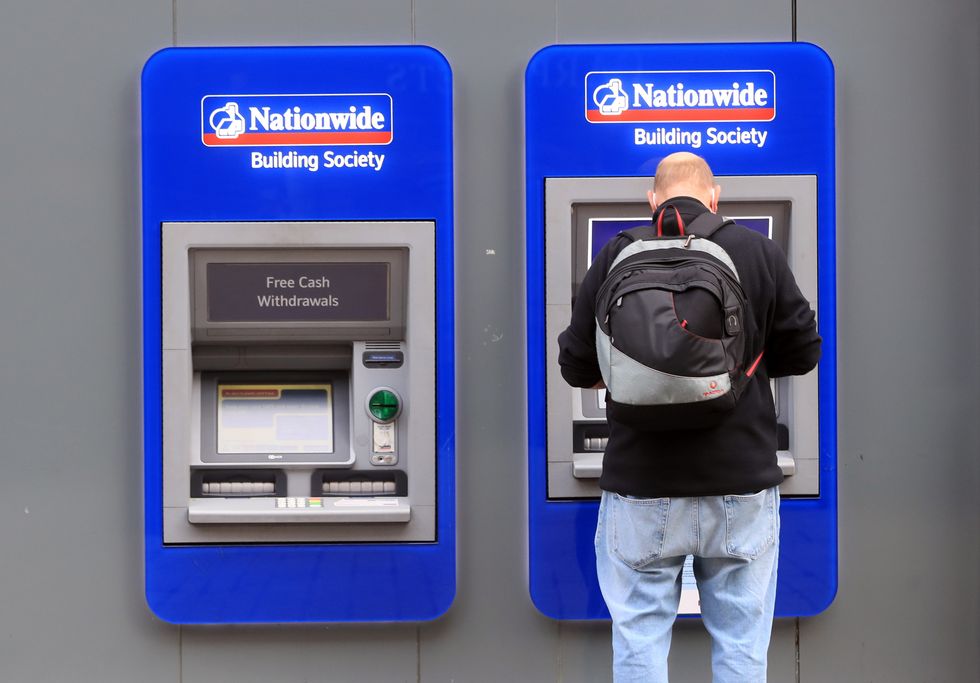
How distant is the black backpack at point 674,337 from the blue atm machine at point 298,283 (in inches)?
35.4

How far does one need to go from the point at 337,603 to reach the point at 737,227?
1.65 metres

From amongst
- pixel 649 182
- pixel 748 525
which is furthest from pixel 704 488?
pixel 649 182

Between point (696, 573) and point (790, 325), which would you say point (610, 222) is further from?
point (696, 573)

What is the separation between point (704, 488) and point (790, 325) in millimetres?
436

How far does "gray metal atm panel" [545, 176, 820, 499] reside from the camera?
110 inches

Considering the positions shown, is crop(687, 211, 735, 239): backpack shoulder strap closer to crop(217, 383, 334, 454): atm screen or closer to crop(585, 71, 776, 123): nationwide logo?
crop(585, 71, 776, 123): nationwide logo

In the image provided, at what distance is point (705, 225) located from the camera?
216 centimetres

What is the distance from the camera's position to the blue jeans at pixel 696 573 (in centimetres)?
212

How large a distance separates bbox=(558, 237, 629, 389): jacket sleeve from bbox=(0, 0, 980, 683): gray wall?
0.65m

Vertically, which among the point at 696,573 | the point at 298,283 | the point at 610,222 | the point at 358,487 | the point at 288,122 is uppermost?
the point at 288,122

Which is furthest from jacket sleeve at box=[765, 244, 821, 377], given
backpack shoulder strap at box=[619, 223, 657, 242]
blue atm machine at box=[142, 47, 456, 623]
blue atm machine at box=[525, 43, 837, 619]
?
blue atm machine at box=[142, 47, 456, 623]

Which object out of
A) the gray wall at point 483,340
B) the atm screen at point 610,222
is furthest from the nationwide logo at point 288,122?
the atm screen at point 610,222

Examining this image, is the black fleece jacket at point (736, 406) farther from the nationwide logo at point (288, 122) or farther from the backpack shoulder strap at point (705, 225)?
the nationwide logo at point (288, 122)
